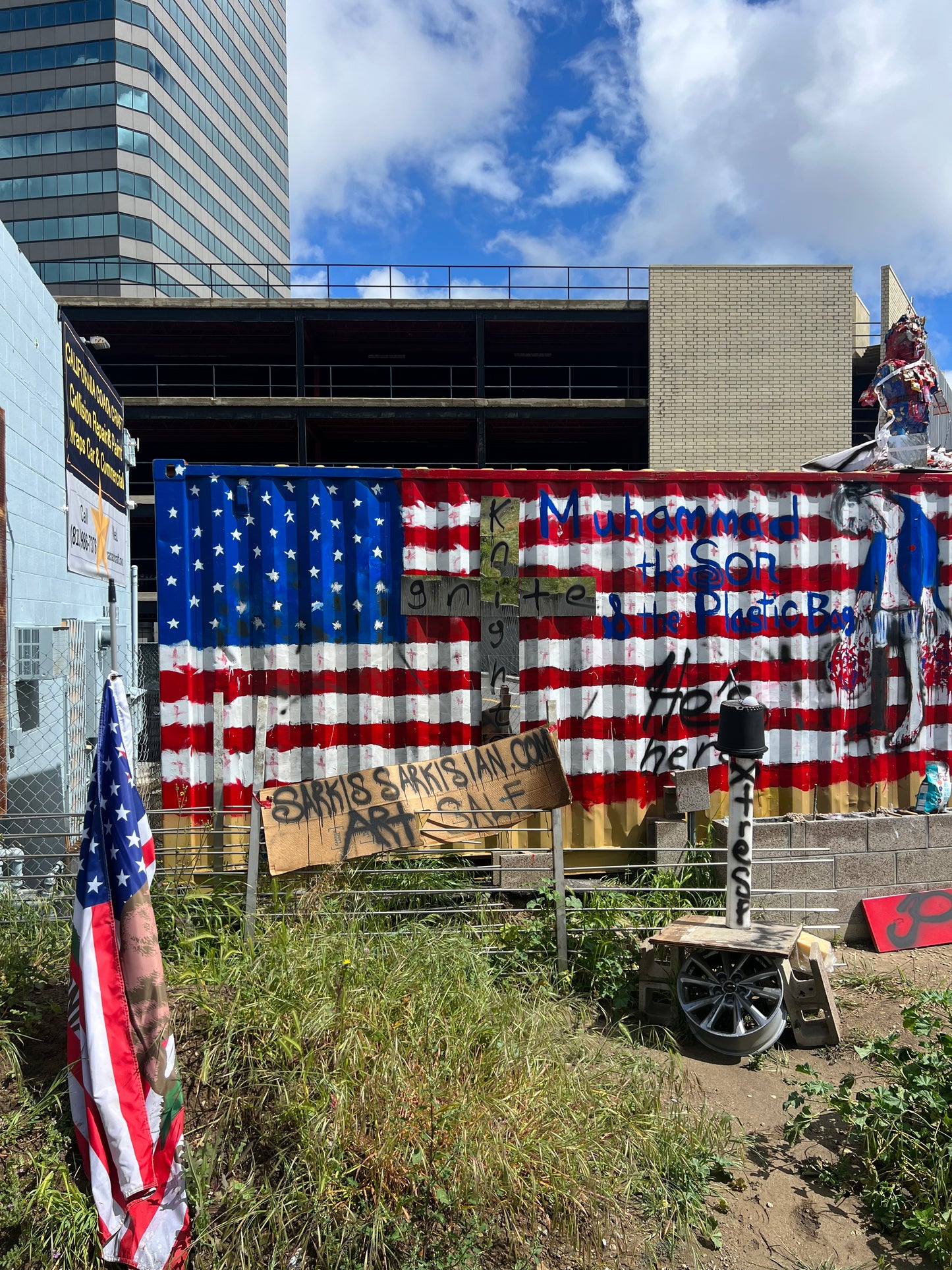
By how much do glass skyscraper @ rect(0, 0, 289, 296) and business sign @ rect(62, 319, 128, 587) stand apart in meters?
41.3

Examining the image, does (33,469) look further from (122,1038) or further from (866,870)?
(866,870)

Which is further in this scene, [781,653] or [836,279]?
[836,279]

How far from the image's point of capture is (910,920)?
5.88 metres

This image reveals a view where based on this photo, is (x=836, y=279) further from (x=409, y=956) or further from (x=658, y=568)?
(x=409, y=956)

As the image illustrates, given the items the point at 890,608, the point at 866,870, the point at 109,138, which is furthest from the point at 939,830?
the point at 109,138

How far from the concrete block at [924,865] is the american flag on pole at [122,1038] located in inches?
209

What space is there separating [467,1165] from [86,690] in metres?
7.24

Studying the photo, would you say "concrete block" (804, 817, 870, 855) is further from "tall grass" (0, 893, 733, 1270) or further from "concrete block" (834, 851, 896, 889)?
"tall grass" (0, 893, 733, 1270)

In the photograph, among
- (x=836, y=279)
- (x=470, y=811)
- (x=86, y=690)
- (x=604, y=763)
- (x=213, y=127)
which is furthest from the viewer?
(x=213, y=127)

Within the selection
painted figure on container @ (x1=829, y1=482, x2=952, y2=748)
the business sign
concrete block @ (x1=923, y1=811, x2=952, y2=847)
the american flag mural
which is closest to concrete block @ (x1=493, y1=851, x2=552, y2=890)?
the american flag mural

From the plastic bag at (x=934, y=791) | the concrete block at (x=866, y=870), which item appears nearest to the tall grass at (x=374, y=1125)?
the concrete block at (x=866, y=870)

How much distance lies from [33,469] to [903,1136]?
860 centimetres

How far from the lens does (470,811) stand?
5.16 m

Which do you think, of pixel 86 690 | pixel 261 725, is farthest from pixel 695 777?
pixel 86 690
